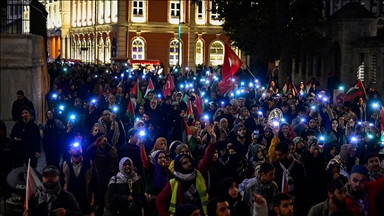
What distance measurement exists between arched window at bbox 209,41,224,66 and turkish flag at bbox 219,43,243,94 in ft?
160

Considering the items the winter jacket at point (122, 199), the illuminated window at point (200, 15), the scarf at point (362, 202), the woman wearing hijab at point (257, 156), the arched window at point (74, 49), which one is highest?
the illuminated window at point (200, 15)

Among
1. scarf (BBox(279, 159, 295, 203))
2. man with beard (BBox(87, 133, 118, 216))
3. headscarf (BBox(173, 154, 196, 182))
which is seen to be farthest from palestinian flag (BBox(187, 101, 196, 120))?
headscarf (BBox(173, 154, 196, 182))

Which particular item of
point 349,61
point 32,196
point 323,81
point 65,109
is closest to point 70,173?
point 32,196

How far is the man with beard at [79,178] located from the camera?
35.2 feet

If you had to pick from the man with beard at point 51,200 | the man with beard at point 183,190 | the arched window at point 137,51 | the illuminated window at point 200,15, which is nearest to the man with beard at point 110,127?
the man with beard at point 183,190

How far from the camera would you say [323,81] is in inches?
1542

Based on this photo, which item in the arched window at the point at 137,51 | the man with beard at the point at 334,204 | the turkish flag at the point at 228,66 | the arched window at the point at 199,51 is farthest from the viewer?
the arched window at the point at 199,51

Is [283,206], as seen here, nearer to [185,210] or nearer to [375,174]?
[185,210]

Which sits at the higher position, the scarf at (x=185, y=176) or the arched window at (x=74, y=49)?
the arched window at (x=74, y=49)

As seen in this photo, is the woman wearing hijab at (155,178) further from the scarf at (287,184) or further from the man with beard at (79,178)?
the scarf at (287,184)

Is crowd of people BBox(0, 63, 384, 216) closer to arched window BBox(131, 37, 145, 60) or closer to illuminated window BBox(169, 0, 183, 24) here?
arched window BBox(131, 37, 145, 60)

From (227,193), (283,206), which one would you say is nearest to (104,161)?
(227,193)

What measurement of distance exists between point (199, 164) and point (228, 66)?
11.7 meters

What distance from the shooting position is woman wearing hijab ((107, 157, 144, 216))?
9.61m
